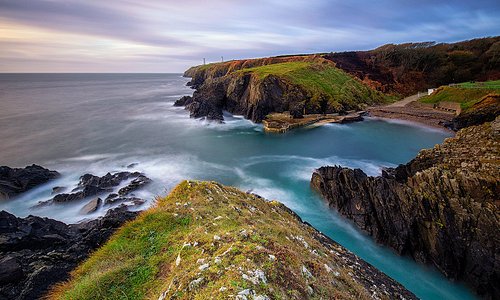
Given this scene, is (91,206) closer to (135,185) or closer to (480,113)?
(135,185)

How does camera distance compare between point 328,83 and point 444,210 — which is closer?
point 444,210

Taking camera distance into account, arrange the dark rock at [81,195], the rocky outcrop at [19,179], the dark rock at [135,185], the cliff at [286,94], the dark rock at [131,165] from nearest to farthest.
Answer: the dark rock at [81,195], the rocky outcrop at [19,179], the dark rock at [135,185], the dark rock at [131,165], the cliff at [286,94]

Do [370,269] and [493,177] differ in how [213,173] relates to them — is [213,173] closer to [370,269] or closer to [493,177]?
[370,269]

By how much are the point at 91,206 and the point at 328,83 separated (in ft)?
201

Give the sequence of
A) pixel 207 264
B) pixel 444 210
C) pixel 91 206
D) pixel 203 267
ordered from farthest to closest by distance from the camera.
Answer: pixel 91 206 → pixel 444 210 → pixel 207 264 → pixel 203 267

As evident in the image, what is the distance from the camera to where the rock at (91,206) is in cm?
2031

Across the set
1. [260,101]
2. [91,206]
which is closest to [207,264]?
[91,206]

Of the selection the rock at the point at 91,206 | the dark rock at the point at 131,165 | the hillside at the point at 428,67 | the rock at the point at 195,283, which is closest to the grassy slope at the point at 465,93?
the hillside at the point at 428,67

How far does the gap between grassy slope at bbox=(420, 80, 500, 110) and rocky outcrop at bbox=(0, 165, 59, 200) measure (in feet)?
203

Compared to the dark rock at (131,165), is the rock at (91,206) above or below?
below

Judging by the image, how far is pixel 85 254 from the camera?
934cm

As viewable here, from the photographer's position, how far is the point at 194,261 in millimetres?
7254

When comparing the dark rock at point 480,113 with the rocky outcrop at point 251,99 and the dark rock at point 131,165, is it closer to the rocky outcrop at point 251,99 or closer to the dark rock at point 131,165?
the rocky outcrop at point 251,99

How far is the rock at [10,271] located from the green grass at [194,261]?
1527 millimetres
